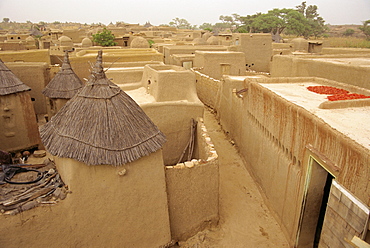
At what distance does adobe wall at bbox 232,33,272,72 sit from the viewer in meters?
21.0

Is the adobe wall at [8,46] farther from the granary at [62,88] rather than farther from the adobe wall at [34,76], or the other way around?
the granary at [62,88]

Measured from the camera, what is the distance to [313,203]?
6.28 m

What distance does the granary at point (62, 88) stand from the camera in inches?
460

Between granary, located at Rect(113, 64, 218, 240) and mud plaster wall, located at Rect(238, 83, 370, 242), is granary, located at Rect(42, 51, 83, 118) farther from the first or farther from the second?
mud plaster wall, located at Rect(238, 83, 370, 242)

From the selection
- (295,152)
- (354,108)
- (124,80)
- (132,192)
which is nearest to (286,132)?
(295,152)

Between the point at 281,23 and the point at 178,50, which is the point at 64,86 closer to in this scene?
the point at 178,50

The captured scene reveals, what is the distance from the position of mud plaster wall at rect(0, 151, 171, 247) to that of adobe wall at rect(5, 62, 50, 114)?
369 inches

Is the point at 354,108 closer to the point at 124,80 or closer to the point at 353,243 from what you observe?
the point at 353,243

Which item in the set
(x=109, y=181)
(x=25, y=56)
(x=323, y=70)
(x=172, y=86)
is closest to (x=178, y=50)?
(x=25, y=56)

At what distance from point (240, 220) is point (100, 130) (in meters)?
4.61

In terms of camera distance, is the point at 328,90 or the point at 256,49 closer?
the point at 328,90

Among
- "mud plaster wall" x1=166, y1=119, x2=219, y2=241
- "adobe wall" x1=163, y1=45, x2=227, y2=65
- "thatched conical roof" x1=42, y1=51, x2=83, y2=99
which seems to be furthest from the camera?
"adobe wall" x1=163, y1=45, x2=227, y2=65

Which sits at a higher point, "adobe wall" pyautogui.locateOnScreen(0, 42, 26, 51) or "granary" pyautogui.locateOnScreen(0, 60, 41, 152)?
"adobe wall" pyautogui.locateOnScreen(0, 42, 26, 51)

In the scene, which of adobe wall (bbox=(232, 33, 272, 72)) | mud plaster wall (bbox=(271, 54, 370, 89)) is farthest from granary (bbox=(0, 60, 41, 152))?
adobe wall (bbox=(232, 33, 272, 72))
